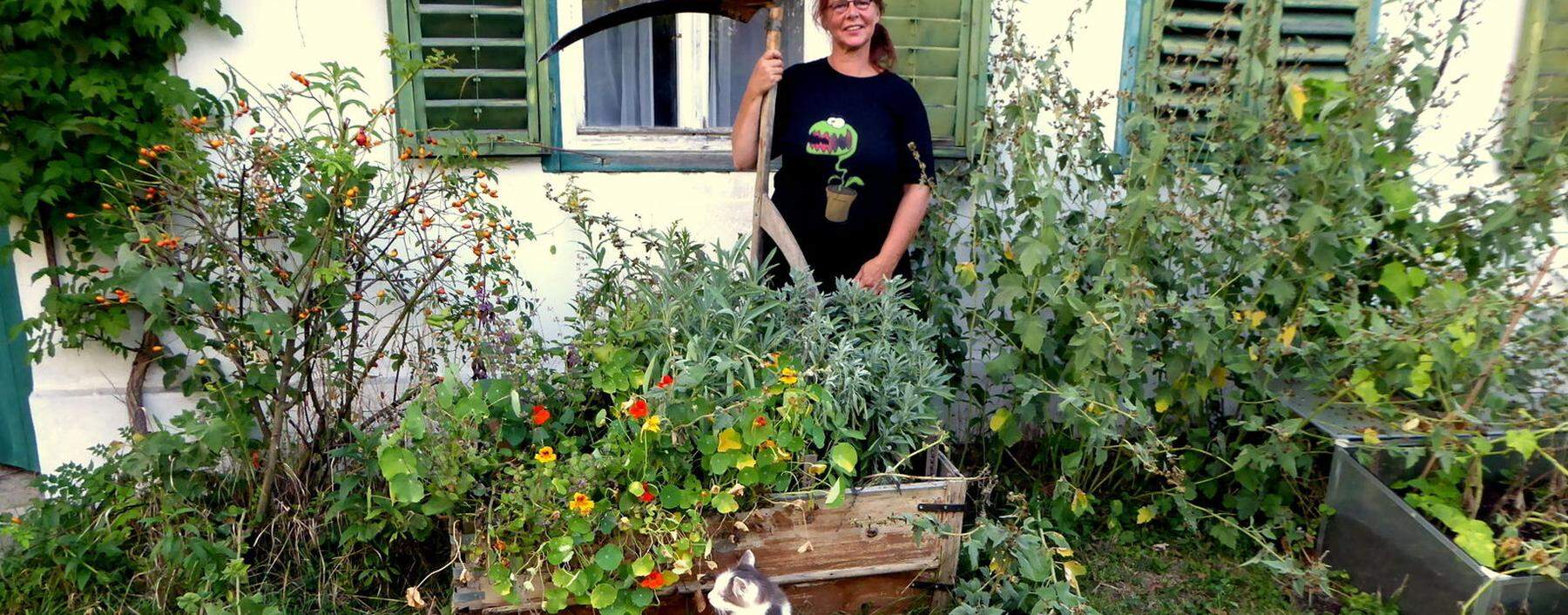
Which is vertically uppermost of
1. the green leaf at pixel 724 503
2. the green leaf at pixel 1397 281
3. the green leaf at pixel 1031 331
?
the green leaf at pixel 1397 281

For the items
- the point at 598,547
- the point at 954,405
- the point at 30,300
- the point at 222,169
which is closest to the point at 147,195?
the point at 222,169

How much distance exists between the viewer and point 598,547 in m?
2.35

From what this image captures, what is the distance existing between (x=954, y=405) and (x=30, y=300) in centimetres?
325

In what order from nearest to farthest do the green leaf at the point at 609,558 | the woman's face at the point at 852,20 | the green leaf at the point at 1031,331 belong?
the green leaf at the point at 609,558 < the green leaf at the point at 1031,331 < the woman's face at the point at 852,20

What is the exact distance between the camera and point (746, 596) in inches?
83.7

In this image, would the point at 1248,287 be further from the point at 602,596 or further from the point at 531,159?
the point at 531,159

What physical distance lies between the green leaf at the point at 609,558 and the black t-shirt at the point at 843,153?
3.73ft

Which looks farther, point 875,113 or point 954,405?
point 954,405

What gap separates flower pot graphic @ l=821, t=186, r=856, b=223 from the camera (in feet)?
10.1

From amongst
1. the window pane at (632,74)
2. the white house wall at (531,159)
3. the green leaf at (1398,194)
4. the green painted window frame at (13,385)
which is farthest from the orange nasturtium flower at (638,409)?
the green painted window frame at (13,385)

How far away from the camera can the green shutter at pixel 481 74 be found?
3357 mm

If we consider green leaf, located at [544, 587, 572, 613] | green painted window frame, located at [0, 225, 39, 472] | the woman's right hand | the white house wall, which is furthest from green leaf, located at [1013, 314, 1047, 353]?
green painted window frame, located at [0, 225, 39, 472]

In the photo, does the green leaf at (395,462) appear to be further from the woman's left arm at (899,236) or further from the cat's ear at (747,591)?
the woman's left arm at (899,236)

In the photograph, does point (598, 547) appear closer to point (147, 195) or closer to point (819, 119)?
point (819, 119)
